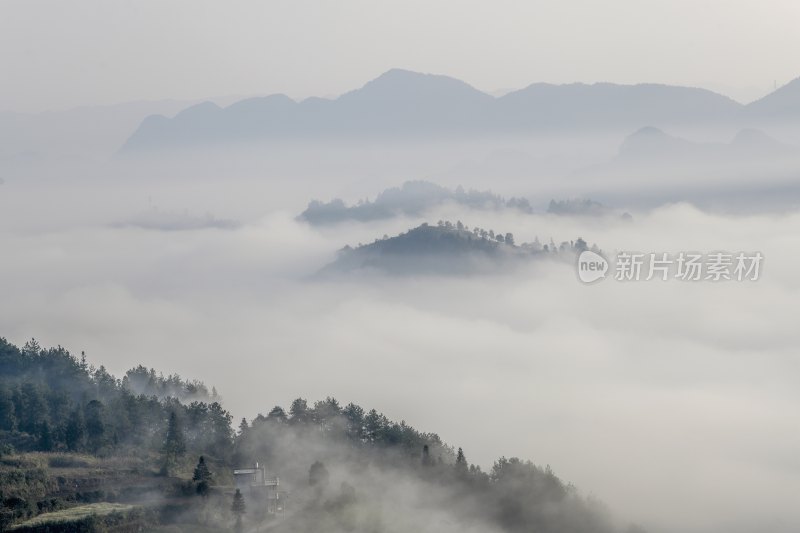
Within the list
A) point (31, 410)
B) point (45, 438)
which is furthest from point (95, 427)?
point (31, 410)

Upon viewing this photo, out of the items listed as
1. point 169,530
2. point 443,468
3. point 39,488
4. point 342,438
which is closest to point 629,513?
point 443,468

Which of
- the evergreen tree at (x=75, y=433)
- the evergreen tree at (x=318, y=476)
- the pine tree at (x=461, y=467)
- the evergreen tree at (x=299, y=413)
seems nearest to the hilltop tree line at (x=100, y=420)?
the evergreen tree at (x=75, y=433)

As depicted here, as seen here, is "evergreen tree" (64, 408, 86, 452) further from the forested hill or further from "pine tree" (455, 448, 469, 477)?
"pine tree" (455, 448, 469, 477)

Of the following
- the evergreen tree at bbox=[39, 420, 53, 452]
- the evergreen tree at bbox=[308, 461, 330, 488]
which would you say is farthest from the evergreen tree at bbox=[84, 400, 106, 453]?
the evergreen tree at bbox=[308, 461, 330, 488]

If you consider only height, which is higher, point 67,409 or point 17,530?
point 67,409

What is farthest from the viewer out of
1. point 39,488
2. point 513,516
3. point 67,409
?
point 67,409

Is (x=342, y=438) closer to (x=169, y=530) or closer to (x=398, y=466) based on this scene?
(x=398, y=466)

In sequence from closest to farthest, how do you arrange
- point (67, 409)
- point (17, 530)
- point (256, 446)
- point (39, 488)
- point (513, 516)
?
1. point (17, 530)
2. point (39, 488)
3. point (513, 516)
4. point (256, 446)
5. point (67, 409)

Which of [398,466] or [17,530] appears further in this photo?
[398,466]
